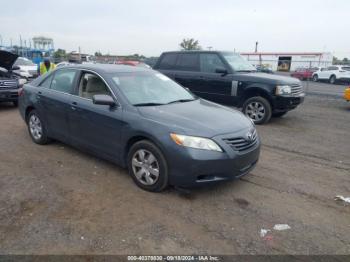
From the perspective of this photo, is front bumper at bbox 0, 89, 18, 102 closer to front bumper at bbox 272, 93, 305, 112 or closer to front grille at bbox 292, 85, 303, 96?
front bumper at bbox 272, 93, 305, 112

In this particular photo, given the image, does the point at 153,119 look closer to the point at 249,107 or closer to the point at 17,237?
the point at 17,237

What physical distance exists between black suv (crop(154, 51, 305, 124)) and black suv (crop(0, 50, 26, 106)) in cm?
476

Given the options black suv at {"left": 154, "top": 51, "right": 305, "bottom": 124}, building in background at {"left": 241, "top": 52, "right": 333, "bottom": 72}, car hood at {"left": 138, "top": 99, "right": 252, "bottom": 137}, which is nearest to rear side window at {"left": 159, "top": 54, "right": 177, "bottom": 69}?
black suv at {"left": 154, "top": 51, "right": 305, "bottom": 124}

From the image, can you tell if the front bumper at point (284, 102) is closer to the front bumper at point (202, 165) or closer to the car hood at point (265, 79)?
the car hood at point (265, 79)

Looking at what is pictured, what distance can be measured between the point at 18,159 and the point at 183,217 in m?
3.19

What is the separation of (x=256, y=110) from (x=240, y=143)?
4.40 metres

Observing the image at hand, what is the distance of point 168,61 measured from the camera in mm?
9398

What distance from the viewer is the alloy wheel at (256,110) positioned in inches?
308

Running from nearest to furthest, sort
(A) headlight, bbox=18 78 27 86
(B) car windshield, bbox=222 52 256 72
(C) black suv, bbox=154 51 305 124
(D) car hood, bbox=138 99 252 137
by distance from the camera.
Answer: (D) car hood, bbox=138 99 252 137, (C) black suv, bbox=154 51 305 124, (B) car windshield, bbox=222 52 256 72, (A) headlight, bbox=18 78 27 86

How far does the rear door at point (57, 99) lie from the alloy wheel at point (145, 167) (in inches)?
64.5

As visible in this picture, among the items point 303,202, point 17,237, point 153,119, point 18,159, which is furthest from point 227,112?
point 18,159

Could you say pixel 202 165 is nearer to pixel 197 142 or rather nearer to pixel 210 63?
pixel 197 142

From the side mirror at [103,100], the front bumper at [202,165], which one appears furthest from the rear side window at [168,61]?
the front bumper at [202,165]

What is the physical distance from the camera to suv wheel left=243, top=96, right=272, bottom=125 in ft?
Answer: 25.3
